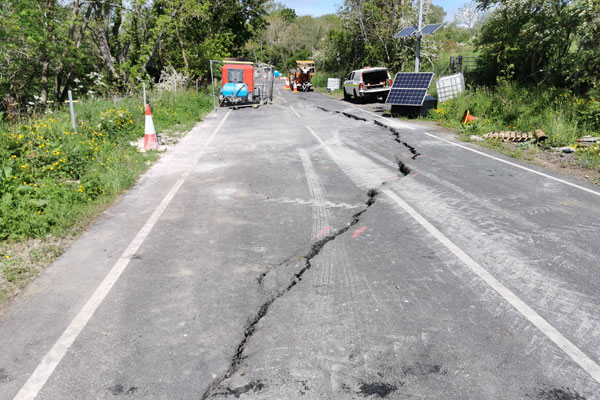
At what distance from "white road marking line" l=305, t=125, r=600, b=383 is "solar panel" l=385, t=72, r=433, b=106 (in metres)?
13.0

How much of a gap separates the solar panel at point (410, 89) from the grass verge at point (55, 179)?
10.8 meters

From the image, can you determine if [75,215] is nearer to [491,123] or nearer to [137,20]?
[491,123]

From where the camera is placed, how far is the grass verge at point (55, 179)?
4.87m

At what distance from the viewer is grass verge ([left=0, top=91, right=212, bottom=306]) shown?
487cm

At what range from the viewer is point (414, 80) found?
1831cm

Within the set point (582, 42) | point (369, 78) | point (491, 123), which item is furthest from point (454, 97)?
point (369, 78)

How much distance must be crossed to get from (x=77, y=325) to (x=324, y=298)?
6.69ft

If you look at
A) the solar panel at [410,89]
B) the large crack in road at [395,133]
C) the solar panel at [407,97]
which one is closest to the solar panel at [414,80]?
the solar panel at [410,89]

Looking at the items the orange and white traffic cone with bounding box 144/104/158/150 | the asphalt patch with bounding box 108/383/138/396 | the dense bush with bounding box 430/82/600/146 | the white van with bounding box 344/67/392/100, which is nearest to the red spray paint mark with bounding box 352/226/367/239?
the asphalt patch with bounding box 108/383/138/396

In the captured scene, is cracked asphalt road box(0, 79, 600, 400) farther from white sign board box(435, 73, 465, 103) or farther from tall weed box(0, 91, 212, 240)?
white sign board box(435, 73, 465, 103)

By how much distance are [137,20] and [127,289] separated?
22127 millimetres

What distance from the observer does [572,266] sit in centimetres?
437

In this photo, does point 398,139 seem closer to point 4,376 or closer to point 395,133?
point 395,133

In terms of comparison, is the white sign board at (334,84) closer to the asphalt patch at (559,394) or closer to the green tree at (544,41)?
the green tree at (544,41)
